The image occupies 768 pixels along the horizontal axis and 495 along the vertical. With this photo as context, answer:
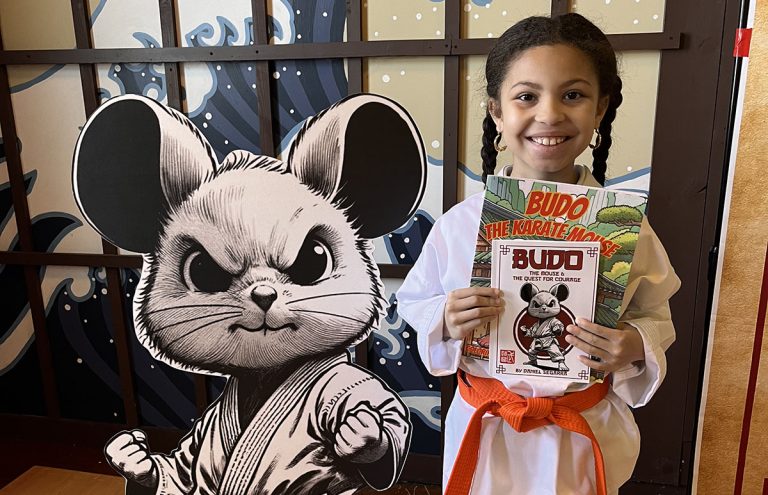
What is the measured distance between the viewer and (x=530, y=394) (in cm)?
71

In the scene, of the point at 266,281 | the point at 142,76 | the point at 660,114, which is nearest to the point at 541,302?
the point at 266,281

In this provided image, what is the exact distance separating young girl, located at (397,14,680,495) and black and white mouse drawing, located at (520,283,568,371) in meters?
0.02

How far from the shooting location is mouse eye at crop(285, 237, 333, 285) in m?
0.82

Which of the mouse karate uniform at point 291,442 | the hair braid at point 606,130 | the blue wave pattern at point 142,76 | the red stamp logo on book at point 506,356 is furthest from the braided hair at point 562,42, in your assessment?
the blue wave pattern at point 142,76

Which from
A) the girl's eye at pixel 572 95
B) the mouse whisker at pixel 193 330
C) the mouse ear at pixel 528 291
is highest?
the girl's eye at pixel 572 95

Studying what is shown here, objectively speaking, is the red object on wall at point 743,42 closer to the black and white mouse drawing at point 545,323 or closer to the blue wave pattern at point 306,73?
the black and white mouse drawing at point 545,323

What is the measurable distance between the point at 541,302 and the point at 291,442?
43 cm

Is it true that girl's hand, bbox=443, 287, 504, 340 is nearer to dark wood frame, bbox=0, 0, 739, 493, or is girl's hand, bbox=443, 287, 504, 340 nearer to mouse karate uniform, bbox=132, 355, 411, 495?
mouse karate uniform, bbox=132, 355, 411, 495

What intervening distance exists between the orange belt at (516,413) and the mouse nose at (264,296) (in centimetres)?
31

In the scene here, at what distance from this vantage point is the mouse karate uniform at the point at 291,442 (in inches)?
32.0

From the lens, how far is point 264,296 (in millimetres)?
836

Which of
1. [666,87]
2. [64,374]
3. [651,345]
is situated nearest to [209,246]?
[651,345]

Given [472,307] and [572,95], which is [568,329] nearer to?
[472,307]

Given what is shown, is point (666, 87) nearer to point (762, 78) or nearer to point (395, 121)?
point (762, 78)
